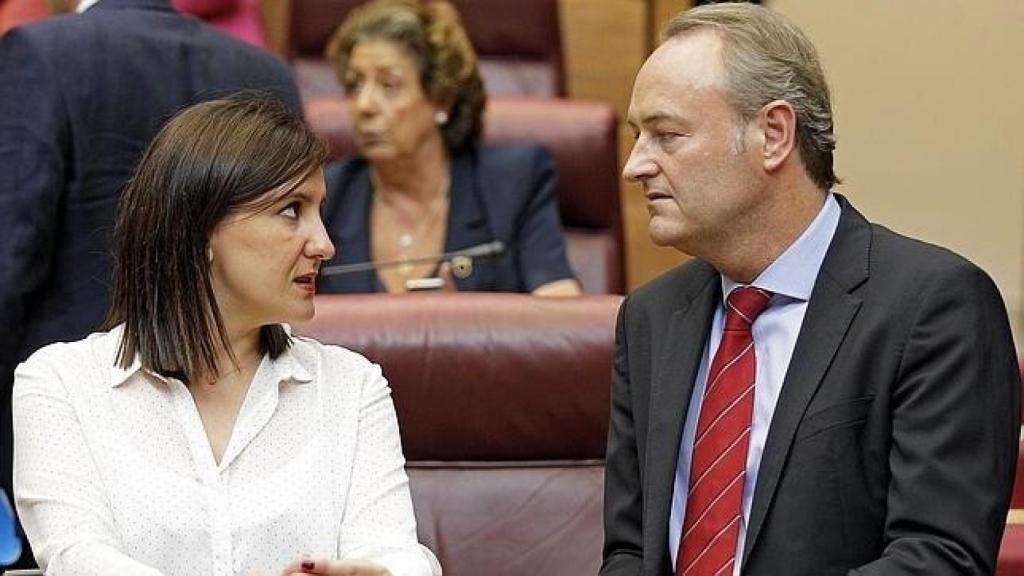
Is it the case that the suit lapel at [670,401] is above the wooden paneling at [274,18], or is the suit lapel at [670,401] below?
above

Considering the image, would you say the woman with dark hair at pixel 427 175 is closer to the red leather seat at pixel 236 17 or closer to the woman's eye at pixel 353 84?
the woman's eye at pixel 353 84

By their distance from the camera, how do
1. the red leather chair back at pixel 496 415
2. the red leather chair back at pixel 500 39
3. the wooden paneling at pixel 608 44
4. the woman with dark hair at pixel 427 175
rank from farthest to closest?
the wooden paneling at pixel 608 44, the red leather chair back at pixel 500 39, the woman with dark hair at pixel 427 175, the red leather chair back at pixel 496 415

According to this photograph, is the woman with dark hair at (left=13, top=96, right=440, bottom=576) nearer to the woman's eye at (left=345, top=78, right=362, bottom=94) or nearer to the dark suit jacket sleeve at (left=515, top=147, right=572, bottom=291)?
the dark suit jacket sleeve at (left=515, top=147, right=572, bottom=291)

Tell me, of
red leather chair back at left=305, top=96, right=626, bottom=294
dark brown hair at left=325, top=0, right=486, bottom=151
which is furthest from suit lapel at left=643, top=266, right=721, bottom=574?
red leather chair back at left=305, top=96, right=626, bottom=294

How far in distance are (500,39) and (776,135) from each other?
258 cm

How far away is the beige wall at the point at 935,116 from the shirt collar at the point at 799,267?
308 centimetres

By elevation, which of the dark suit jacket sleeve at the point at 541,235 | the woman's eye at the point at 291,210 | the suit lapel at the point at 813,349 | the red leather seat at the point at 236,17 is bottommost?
the dark suit jacket sleeve at the point at 541,235

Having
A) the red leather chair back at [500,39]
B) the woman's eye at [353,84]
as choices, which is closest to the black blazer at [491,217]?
the woman's eye at [353,84]

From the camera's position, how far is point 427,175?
11.8 ft

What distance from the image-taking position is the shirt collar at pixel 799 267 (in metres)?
1.93

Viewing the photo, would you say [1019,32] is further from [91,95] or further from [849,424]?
[849,424]

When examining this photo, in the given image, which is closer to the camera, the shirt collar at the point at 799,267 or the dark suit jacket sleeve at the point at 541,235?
the shirt collar at the point at 799,267

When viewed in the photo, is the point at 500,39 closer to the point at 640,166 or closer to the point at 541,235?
the point at 541,235

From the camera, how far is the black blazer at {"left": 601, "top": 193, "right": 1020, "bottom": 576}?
5.86ft
